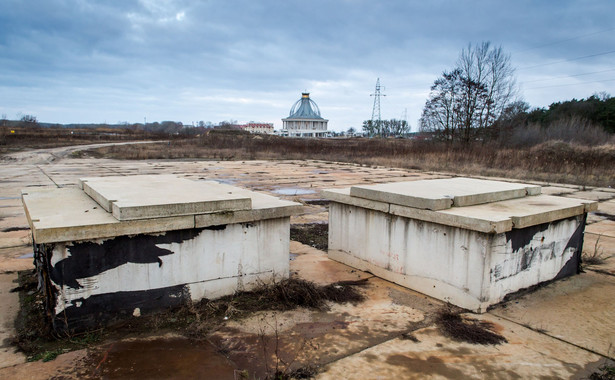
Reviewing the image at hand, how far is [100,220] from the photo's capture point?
323 centimetres

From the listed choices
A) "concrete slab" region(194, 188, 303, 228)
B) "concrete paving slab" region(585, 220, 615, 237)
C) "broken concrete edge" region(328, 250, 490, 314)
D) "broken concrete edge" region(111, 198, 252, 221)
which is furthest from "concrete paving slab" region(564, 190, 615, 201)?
"broken concrete edge" region(111, 198, 252, 221)

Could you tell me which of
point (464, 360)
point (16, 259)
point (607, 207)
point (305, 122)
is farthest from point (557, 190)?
point (305, 122)

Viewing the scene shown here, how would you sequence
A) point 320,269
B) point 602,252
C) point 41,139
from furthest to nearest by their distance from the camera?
point 41,139
point 602,252
point 320,269

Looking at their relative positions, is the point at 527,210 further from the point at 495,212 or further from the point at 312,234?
the point at 312,234

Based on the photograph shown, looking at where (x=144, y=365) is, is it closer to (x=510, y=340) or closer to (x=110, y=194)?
(x=110, y=194)

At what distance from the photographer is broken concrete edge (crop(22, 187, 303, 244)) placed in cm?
295

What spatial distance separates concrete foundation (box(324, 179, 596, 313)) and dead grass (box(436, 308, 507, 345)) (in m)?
0.26

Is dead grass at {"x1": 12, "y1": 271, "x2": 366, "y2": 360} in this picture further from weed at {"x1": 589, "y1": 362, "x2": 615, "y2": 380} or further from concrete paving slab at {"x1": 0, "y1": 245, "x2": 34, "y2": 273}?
weed at {"x1": 589, "y1": 362, "x2": 615, "y2": 380}

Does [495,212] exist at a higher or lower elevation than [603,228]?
higher

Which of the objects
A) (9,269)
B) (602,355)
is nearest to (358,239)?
(602,355)

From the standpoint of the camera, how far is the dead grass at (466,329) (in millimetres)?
3082

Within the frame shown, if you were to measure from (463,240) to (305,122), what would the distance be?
103010mm

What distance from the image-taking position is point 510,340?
3.09m

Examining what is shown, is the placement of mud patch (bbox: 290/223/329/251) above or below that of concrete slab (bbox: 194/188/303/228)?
below
